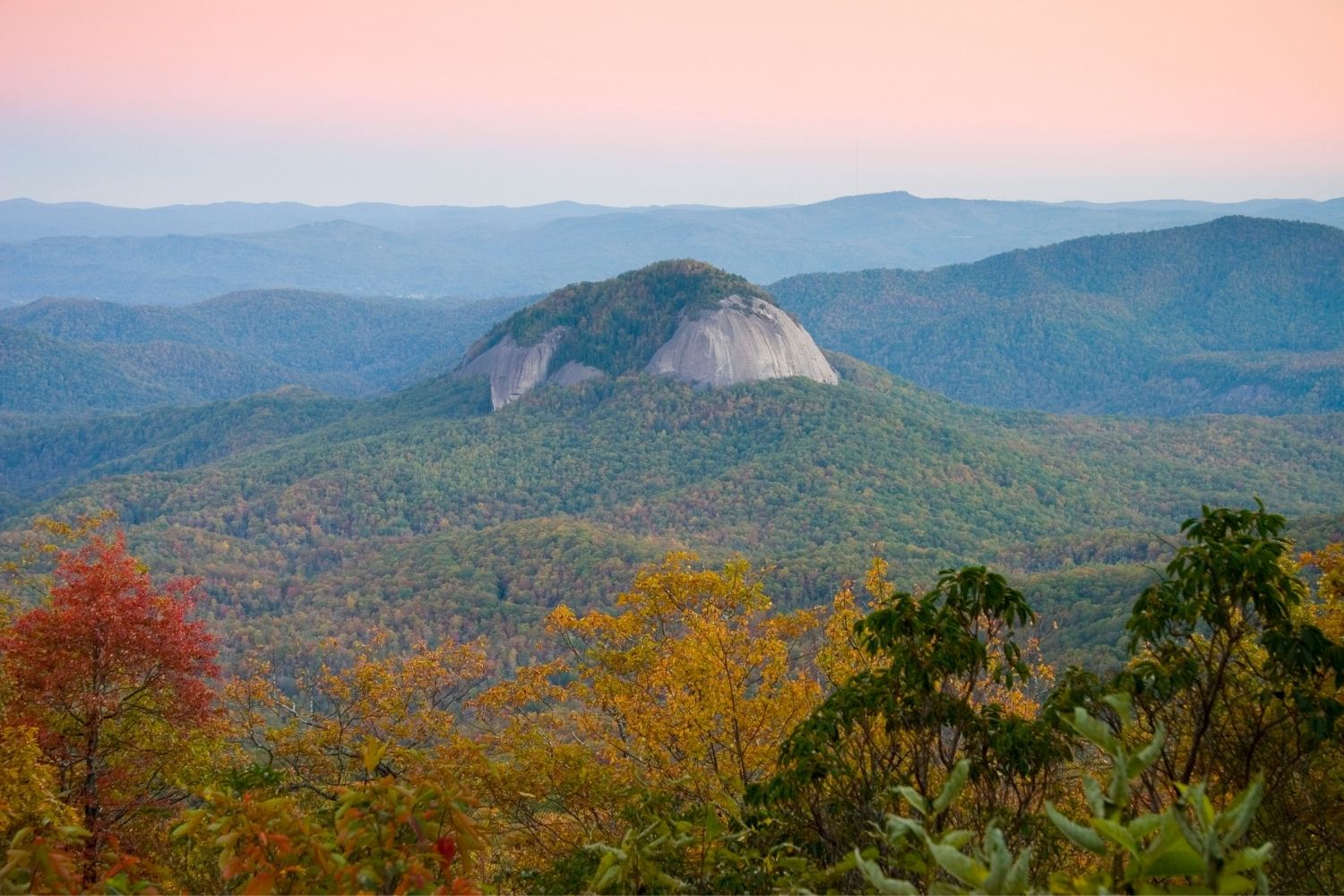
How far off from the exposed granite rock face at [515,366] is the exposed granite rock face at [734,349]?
12.8 m

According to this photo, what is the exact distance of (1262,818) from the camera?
899 cm

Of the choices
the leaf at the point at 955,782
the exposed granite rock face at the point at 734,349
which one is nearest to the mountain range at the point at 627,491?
the exposed granite rock face at the point at 734,349

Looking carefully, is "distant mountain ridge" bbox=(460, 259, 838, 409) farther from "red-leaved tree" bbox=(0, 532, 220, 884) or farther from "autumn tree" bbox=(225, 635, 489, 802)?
"red-leaved tree" bbox=(0, 532, 220, 884)

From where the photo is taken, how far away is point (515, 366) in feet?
347

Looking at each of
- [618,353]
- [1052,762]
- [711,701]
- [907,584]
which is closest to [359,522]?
[618,353]

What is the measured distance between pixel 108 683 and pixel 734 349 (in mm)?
88091

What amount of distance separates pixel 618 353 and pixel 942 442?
3598 centimetres

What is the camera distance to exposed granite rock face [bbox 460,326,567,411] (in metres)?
105

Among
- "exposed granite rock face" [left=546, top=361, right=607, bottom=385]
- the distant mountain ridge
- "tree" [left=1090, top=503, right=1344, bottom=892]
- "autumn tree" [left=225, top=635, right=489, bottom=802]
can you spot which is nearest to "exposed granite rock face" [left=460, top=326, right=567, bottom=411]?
the distant mountain ridge

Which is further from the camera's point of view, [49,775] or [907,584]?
[907,584]

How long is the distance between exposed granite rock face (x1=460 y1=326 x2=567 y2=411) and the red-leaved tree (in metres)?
89.6

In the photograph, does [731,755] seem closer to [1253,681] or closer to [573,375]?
[1253,681]

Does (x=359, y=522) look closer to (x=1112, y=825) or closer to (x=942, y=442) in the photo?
(x=942, y=442)

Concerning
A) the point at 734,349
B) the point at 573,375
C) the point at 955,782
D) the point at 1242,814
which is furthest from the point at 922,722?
the point at 573,375
